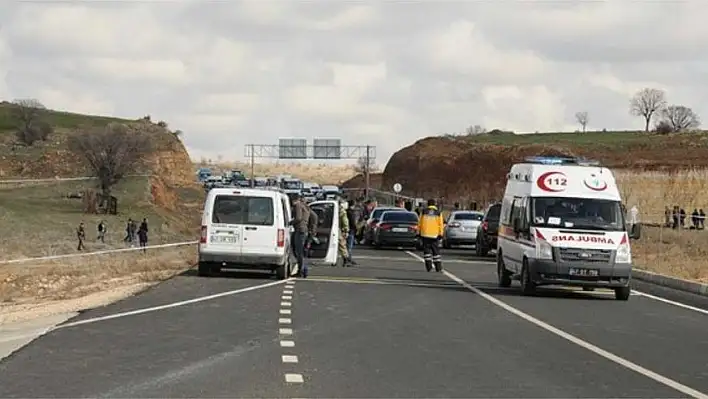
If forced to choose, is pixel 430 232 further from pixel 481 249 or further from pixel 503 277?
pixel 481 249

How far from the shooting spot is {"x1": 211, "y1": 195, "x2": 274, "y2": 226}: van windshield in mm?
24391

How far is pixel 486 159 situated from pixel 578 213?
307 feet

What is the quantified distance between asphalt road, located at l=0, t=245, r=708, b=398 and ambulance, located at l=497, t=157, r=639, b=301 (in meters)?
0.54

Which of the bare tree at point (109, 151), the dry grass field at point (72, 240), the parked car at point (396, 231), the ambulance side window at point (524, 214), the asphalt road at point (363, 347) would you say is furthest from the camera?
the bare tree at point (109, 151)

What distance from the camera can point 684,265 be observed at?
101ft

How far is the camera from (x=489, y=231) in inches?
1483

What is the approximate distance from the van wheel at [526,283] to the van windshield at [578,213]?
842 millimetres

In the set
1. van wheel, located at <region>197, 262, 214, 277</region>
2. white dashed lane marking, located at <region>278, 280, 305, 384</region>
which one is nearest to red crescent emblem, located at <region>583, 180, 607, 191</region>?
white dashed lane marking, located at <region>278, 280, 305, 384</region>

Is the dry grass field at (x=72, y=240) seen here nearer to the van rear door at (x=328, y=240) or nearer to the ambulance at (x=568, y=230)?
the van rear door at (x=328, y=240)

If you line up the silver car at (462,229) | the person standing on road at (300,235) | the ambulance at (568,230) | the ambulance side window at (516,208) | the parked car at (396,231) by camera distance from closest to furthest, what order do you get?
the ambulance at (568,230)
the ambulance side window at (516,208)
the person standing on road at (300,235)
the parked car at (396,231)
the silver car at (462,229)

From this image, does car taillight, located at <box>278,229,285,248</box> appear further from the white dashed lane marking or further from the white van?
the white dashed lane marking

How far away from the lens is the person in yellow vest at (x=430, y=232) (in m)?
28.0

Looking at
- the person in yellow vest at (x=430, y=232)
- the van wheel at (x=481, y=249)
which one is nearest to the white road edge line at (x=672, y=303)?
the person in yellow vest at (x=430, y=232)

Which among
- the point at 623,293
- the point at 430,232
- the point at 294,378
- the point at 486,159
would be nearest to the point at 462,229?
the point at 430,232
